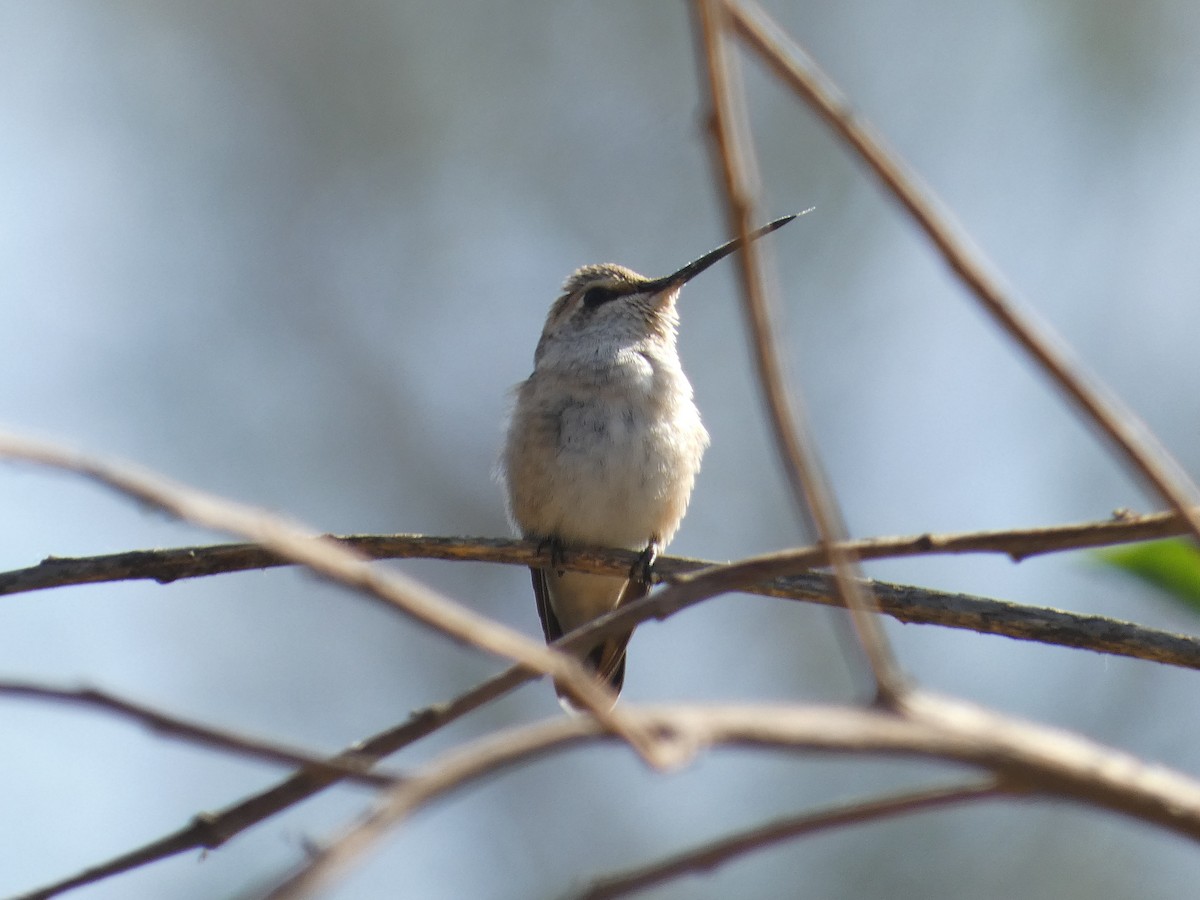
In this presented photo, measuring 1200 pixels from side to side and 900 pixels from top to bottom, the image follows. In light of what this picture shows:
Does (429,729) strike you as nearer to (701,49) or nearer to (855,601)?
(855,601)

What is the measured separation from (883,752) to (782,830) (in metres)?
0.21

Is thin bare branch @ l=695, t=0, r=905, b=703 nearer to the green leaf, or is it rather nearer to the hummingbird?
the green leaf

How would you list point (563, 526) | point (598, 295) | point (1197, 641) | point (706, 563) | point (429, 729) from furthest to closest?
1. point (598, 295)
2. point (563, 526)
3. point (706, 563)
4. point (1197, 641)
5. point (429, 729)

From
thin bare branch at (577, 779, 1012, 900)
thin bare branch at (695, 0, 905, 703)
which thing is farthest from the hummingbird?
thin bare branch at (577, 779, 1012, 900)

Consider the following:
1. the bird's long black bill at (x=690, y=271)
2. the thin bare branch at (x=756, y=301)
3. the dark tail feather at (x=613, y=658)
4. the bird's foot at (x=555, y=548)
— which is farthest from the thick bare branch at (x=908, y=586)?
the bird's long black bill at (x=690, y=271)

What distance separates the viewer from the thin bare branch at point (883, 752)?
0.94 meters

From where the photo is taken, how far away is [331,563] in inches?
52.2

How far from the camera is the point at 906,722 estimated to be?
1.05 m

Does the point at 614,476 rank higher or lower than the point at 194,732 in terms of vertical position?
higher

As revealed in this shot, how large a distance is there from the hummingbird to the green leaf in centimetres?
369

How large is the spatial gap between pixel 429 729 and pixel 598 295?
6543mm

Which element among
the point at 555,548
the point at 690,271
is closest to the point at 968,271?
the point at 555,548

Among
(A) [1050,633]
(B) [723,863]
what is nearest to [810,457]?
(B) [723,863]

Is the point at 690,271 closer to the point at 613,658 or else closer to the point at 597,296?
the point at 597,296
